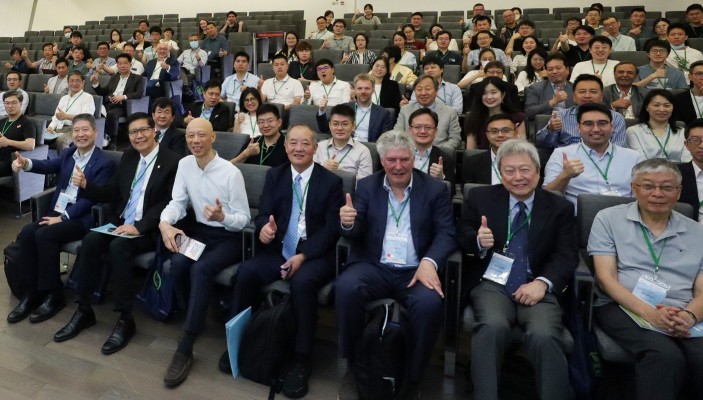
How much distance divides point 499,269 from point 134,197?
1983mm

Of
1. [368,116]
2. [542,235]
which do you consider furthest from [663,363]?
[368,116]

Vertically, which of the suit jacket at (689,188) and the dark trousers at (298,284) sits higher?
the suit jacket at (689,188)

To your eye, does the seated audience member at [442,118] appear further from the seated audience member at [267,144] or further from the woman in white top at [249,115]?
the woman in white top at [249,115]

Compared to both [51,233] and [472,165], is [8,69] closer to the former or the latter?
[51,233]

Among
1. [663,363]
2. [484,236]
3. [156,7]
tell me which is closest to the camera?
[663,363]

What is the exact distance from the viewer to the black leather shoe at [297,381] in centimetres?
191

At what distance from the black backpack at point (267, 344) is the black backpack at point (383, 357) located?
1.12 ft

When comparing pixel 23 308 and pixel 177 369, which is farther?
pixel 23 308

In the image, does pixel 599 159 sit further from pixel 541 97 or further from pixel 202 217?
pixel 202 217

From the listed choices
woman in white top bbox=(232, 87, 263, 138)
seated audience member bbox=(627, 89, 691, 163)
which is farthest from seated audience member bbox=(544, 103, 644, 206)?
woman in white top bbox=(232, 87, 263, 138)

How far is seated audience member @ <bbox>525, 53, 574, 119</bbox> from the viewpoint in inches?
143

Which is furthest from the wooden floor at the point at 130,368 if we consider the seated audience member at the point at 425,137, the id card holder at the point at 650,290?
the seated audience member at the point at 425,137

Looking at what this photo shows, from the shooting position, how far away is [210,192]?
2391mm

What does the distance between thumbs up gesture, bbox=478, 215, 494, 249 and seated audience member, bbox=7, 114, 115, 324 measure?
210 centimetres
